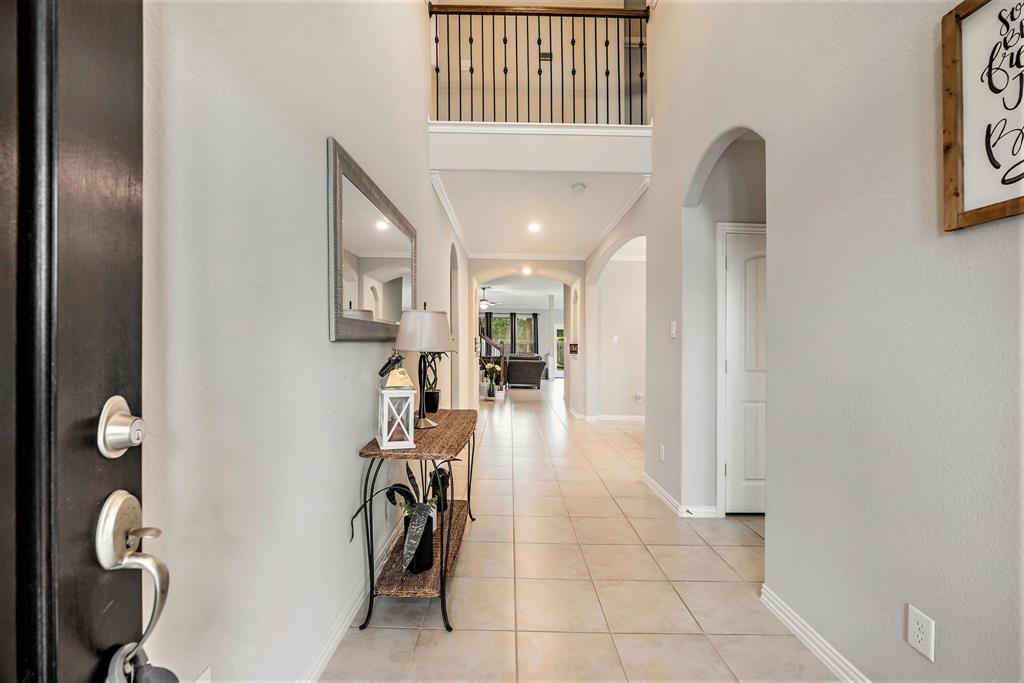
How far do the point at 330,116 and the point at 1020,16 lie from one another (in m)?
1.92

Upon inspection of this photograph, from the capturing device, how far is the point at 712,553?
102 inches

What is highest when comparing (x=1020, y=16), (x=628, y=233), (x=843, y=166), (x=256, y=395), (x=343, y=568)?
(x=628, y=233)

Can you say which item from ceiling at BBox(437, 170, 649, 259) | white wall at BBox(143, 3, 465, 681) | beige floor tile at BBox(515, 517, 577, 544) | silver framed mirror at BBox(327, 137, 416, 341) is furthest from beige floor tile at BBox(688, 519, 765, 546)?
ceiling at BBox(437, 170, 649, 259)

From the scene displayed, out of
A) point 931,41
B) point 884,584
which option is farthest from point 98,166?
point 884,584

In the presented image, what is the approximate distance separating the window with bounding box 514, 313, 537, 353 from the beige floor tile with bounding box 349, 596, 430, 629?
1731 cm

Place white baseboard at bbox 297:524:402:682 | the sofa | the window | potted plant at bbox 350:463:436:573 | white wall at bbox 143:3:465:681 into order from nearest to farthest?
white wall at bbox 143:3:465:681
white baseboard at bbox 297:524:402:682
potted plant at bbox 350:463:436:573
the sofa
the window

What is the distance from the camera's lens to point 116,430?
1.52ft

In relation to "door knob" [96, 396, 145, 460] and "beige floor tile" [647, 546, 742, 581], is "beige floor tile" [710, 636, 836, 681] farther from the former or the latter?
"door knob" [96, 396, 145, 460]

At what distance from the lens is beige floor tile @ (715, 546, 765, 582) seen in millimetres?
2357

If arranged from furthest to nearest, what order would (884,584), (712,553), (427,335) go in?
(712,553), (427,335), (884,584)

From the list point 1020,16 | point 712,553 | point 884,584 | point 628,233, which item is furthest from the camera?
point 628,233

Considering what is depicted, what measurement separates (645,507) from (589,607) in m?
1.39

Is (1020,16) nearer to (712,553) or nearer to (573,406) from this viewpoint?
(712,553)

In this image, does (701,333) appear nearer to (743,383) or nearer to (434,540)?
(743,383)
